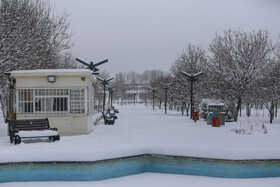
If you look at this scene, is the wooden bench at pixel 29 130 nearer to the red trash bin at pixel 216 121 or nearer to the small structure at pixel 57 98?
the small structure at pixel 57 98

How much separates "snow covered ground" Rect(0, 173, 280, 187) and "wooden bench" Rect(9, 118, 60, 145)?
299 centimetres

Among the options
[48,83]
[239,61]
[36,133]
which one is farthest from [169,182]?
[239,61]

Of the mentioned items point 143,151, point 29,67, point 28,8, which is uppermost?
point 28,8

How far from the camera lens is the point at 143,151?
7.93m

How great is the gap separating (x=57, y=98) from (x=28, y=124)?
94.0 inches

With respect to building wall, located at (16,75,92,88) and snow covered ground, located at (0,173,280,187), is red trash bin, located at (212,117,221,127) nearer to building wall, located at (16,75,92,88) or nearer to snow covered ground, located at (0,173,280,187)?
building wall, located at (16,75,92,88)

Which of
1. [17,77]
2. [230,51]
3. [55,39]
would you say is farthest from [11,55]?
[230,51]

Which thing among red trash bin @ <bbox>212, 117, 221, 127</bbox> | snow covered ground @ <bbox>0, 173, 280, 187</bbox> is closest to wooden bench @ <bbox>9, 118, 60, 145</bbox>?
snow covered ground @ <bbox>0, 173, 280, 187</bbox>

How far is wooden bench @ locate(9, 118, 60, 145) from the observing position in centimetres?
968

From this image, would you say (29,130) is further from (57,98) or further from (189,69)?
(189,69)

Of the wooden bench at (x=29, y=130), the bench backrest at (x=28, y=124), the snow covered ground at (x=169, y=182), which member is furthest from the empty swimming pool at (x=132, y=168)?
the bench backrest at (x=28, y=124)

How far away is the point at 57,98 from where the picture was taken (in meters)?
12.6

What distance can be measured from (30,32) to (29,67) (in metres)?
2.20

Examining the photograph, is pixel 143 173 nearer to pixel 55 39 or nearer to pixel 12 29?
pixel 12 29
